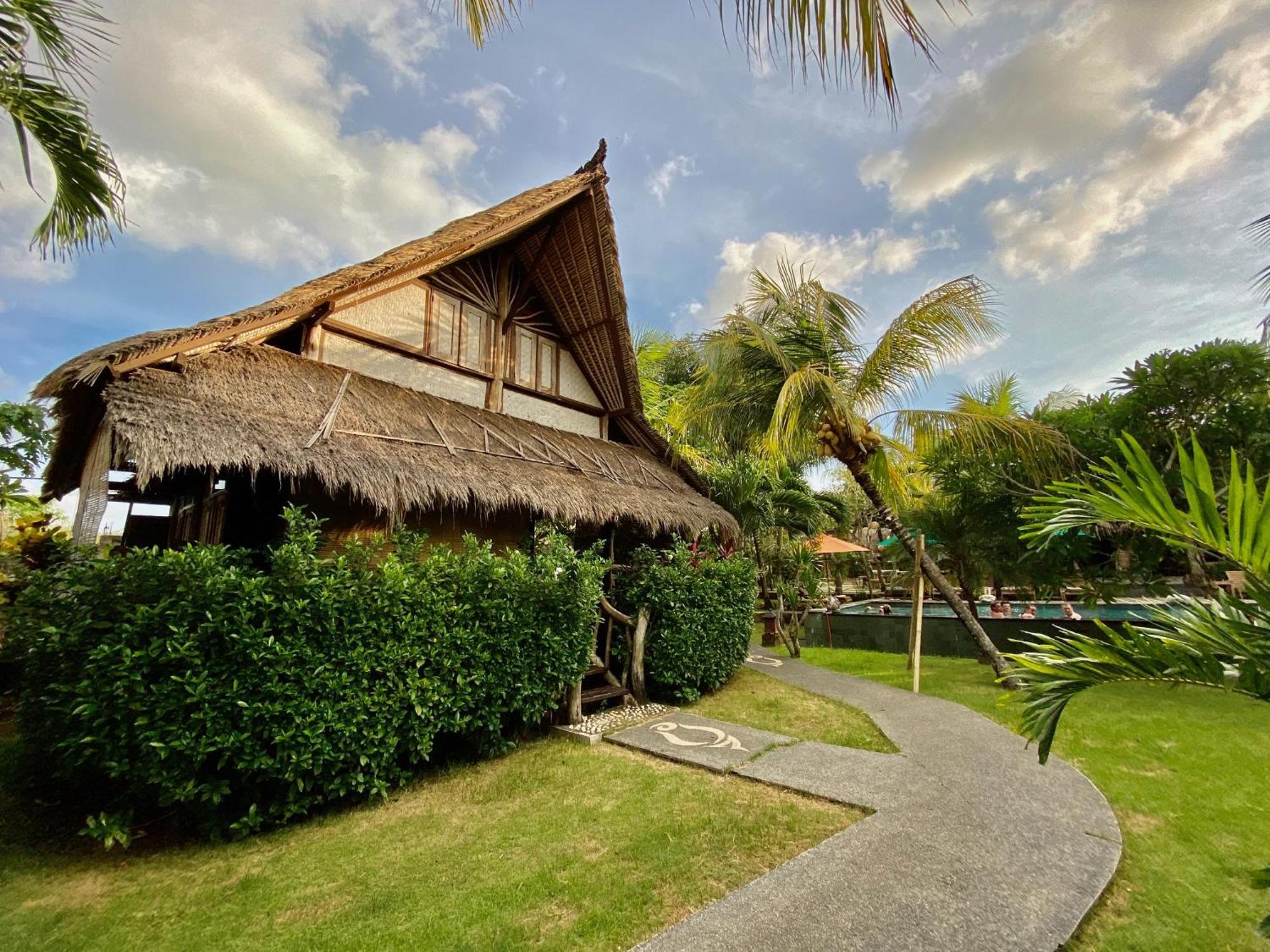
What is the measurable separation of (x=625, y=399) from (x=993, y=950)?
8526mm

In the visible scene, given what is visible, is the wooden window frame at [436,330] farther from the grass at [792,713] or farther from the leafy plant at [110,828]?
the grass at [792,713]

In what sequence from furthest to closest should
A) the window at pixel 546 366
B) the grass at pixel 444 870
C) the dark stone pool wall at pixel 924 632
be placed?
the dark stone pool wall at pixel 924 632, the window at pixel 546 366, the grass at pixel 444 870

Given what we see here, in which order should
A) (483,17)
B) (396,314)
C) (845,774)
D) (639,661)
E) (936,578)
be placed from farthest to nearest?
1. (936,578)
2. (396,314)
3. (639,661)
4. (845,774)
5. (483,17)

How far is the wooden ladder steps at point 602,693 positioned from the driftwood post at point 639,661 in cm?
14

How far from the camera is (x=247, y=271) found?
8.74m

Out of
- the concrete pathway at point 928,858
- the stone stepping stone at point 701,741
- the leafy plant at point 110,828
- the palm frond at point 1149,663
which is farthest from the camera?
the stone stepping stone at point 701,741

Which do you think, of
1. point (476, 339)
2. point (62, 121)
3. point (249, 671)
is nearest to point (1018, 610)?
point (476, 339)

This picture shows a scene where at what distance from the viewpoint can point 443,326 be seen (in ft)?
25.5

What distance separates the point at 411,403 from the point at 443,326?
5.38 feet

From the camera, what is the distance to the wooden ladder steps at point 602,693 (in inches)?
254

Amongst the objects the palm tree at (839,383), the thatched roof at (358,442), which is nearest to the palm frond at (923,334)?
the palm tree at (839,383)

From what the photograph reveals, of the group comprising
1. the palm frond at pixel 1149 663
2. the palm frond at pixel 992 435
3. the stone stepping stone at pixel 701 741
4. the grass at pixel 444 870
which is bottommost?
the grass at pixel 444 870

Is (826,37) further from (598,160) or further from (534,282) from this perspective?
(534,282)

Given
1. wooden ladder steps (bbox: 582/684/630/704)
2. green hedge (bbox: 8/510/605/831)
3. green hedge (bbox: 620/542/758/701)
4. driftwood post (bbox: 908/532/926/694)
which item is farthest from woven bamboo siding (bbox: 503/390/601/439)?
driftwood post (bbox: 908/532/926/694)
